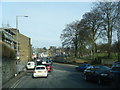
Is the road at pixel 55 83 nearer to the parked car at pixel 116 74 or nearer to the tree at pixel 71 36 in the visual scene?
the parked car at pixel 116 74

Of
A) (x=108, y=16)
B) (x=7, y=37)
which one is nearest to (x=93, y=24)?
(x=108, y=16)

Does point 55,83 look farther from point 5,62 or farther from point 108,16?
point 108,16

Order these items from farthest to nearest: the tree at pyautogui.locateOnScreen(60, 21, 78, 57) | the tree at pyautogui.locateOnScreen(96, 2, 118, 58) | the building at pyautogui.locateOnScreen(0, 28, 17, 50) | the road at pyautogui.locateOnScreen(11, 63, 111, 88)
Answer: the tree at pyautogui.locateOnScreen(60, 21, 78, 57)
the tree at pyautogui.locateOnScreen(96, 2, 118, 58)
the building at pyautogui.locateOnScreen(0, 28, 17, 50)
the road at pyautogui.locateOnScreen(11, 63, 111, 88)

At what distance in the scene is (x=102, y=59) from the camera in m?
48.2

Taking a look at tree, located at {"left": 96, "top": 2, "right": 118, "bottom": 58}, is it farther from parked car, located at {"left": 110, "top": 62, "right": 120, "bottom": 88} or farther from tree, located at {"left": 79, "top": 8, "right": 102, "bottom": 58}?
parked car, located at {"left": 110, "top": 62, "right": 120, "bottom": 88}

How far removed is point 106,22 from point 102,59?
9239mm

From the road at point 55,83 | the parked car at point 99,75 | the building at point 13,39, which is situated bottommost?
the road at point 55,83

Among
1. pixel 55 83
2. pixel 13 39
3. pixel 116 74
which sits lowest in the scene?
pixel 55 83

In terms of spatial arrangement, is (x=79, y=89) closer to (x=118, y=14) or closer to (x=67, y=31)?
(x=118, y=14)

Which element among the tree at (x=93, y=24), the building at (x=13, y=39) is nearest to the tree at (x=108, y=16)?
the tree at (x=93, y=24)

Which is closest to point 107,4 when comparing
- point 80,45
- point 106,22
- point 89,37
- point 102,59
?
point 106,22

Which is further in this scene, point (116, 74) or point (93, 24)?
point (93, 24)

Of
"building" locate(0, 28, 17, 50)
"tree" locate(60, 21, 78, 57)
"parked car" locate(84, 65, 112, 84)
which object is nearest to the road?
"parked car" locate(84, 65, 112, 84)

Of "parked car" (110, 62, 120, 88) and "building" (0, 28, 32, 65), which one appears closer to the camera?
"parked car" (110, 62, 120, 88)
